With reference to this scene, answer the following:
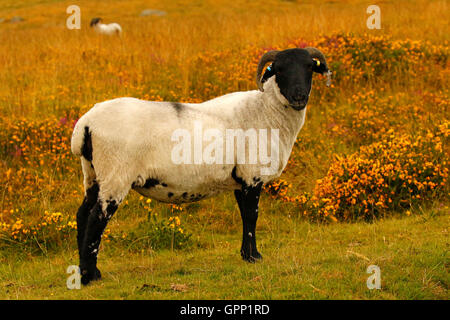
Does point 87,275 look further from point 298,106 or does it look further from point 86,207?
point 298,106

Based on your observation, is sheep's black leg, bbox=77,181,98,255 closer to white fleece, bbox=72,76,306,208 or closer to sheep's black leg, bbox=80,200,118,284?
white fleece, bbox=72,76,306,208

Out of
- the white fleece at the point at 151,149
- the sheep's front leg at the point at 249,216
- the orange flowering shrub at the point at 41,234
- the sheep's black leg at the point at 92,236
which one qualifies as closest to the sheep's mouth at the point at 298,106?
the white fleece at the point at 151,149

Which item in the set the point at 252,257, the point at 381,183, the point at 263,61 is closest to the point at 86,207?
the point at 252,257

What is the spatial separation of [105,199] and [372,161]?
5.70m

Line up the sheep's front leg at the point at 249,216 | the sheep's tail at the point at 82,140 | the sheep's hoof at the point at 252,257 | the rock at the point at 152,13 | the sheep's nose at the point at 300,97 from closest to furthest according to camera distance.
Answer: the sheep's tail at the point at 82,140 → the sheep's nose at the point at 300,97 → the sheep's front leg at the point at 249,216 → the sheep's hoof at the point at 252,257 → the rock at the point at 152,13

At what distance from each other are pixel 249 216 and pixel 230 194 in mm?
3648

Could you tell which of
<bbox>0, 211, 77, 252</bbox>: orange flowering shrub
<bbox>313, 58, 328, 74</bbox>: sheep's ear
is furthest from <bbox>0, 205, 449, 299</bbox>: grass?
<bbox>313, 58, 328, 74</bbox>: sheep's ear

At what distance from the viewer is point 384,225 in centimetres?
934

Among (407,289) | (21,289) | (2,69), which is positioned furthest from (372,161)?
(2,69)

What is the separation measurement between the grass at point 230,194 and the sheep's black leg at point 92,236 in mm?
192

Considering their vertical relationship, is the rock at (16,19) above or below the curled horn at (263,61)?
above

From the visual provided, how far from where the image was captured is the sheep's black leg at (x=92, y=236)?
6.46 meters

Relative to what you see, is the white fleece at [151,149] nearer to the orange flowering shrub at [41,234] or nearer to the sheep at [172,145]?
the sheep at [172,145]

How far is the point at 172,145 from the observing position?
264 inches
